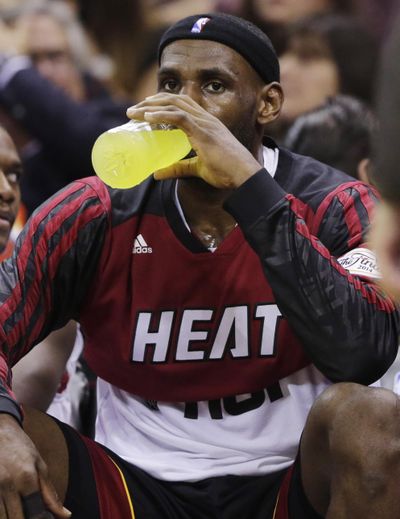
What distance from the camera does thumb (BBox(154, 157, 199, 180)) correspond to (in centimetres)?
288

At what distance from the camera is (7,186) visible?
141 inches

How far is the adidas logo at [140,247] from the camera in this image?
3090 millimetres

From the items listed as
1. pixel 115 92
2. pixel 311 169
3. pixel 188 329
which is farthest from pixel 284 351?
pixel 115 92

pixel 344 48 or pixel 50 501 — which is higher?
pixel 50 501

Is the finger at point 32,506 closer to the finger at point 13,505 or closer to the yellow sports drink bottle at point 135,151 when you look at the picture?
the finger at point 13,505

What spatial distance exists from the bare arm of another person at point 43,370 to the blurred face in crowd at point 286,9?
3.30 meters

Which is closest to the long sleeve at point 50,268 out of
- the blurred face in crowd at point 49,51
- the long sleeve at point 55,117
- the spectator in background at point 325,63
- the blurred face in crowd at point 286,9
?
the long sleeve at point 55,117

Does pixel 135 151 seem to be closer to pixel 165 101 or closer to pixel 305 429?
pixel 165 101

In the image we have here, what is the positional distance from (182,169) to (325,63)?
9.99ft

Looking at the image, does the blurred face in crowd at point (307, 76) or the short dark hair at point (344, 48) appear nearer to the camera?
the blurred face in crowd at point (307, 76)

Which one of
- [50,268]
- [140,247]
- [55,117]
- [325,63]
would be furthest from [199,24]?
[325,63]

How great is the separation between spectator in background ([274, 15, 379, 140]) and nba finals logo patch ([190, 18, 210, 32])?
2.12m

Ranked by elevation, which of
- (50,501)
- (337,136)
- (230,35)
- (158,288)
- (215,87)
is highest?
(230,35)

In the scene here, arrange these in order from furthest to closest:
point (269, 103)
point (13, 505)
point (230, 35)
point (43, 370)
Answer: point (43, 370), point (269, 103), point (230, 35), point (13, 505)
